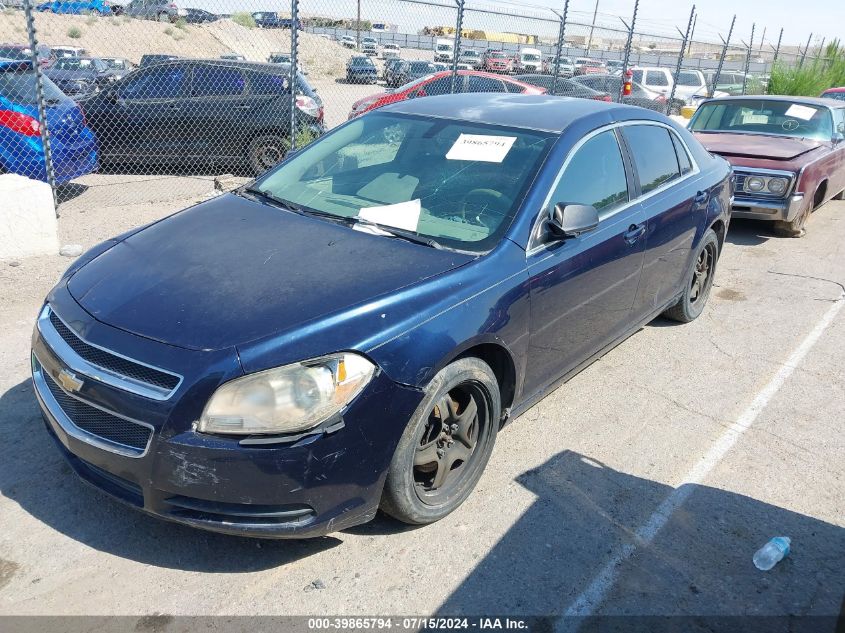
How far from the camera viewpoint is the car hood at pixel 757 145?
8.36 m

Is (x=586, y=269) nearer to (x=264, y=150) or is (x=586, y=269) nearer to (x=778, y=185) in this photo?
(x=778, y=185)

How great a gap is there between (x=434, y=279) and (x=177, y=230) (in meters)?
1.41

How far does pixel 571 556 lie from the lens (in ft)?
10.2

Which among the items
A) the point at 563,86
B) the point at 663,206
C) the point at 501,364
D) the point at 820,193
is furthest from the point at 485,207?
the point at 563,86

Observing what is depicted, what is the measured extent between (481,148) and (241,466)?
7.04 ft

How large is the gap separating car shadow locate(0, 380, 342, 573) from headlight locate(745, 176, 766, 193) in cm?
693

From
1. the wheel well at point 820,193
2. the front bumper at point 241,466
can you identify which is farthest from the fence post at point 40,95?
the wheel well at point 820,193

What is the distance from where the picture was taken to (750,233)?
9156mm

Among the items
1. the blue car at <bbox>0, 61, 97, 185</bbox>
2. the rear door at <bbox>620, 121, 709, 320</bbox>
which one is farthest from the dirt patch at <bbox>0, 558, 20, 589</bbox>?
the blue car at <bbox>0, 61, 97, 185</bbox>

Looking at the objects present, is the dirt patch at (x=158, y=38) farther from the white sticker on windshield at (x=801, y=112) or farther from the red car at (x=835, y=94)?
the white sticker on windshield at (x=801, y=112)

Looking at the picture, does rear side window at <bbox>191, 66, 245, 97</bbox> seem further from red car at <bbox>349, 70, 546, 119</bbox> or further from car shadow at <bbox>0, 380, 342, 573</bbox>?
car shadow at <bbox>0, 380, 342, 573</bbox>

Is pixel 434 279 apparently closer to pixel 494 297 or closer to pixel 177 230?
pixel 494 297

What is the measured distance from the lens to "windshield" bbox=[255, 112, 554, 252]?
356 centimetres

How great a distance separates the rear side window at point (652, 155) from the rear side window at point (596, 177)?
0.25 metres
